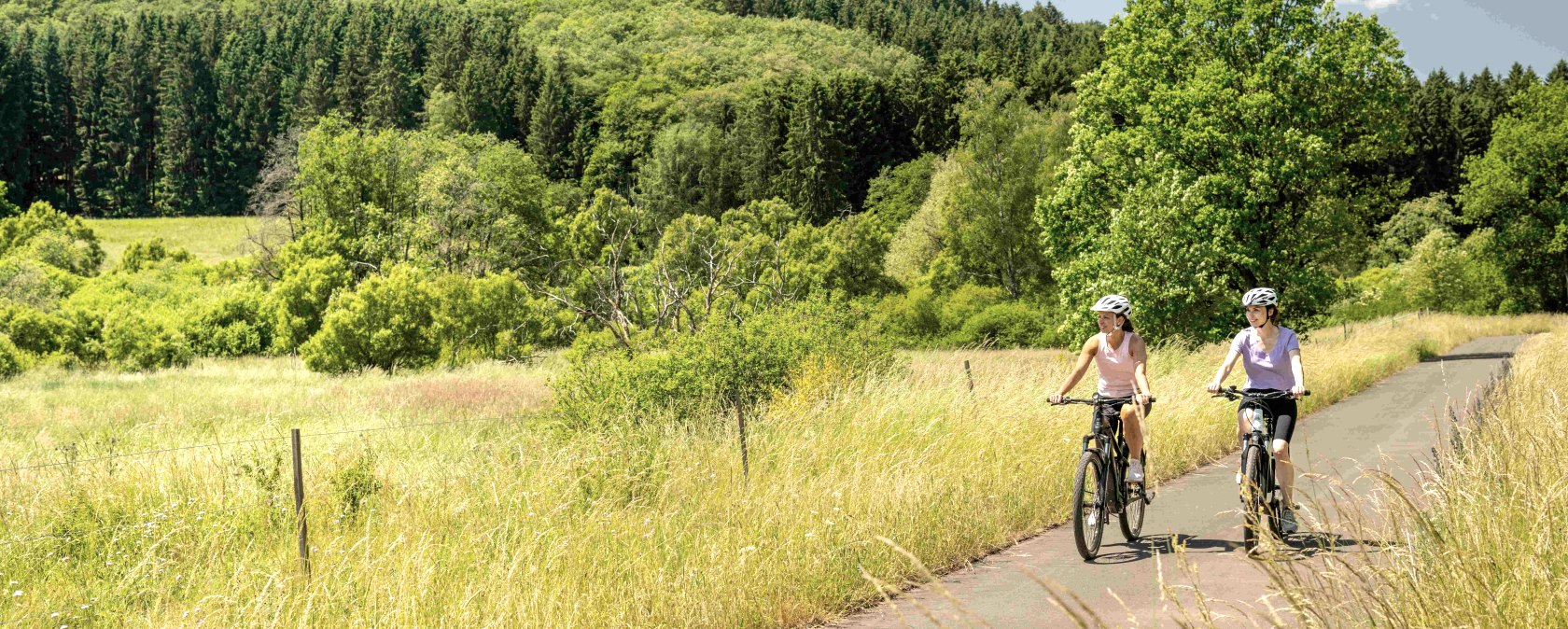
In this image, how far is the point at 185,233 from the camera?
88812 mm

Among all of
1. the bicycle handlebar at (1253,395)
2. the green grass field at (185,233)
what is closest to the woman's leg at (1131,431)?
the bicycle handlebar at (1253,395)

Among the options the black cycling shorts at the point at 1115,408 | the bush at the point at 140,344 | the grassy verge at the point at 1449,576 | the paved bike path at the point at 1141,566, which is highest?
the grassy verge at the point at 1449,576

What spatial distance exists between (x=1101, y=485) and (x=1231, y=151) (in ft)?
81.6

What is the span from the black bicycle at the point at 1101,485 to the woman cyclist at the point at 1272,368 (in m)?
0.76

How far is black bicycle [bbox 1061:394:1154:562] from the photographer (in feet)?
24.6

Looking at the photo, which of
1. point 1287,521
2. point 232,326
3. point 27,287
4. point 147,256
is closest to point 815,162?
point 147,256

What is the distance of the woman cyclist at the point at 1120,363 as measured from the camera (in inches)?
309

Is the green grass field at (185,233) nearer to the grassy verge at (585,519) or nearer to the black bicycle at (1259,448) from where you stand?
the grassy verge at (585,519)

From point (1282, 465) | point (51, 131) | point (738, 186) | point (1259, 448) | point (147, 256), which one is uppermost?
point (51, 131)

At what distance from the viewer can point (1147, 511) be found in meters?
9.64

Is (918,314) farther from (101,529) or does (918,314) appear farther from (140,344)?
(101,529)

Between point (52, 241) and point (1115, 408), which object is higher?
point (52, 241)

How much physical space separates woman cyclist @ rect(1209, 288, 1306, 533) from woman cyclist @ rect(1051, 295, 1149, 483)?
1.80 feet

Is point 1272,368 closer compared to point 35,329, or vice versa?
point 1272,368
